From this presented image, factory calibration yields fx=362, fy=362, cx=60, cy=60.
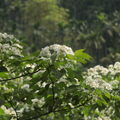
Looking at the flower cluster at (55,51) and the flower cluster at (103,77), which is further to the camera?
the flower cluster at (103,77)

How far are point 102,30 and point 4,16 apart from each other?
12341 millimetres

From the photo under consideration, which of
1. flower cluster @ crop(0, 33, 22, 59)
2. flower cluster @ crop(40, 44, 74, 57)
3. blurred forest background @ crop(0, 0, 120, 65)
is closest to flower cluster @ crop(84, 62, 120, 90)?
flower cluster @ crop(40, 44, 74, 57)

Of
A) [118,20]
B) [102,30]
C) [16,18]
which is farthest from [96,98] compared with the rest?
[16,18]

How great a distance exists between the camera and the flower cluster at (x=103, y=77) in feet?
11.1

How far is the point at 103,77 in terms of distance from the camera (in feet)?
15.3

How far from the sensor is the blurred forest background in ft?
96.8

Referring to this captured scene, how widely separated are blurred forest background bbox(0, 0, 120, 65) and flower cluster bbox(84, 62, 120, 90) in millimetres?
16751

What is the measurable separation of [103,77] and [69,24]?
2857cm

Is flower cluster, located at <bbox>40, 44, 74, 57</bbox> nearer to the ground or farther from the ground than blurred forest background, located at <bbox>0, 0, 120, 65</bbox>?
nearer to the ground

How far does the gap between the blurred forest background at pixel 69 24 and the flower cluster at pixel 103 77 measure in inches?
659

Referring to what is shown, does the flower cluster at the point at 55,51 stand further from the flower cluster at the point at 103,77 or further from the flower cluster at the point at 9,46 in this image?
the flower cluster at the point at 103,77

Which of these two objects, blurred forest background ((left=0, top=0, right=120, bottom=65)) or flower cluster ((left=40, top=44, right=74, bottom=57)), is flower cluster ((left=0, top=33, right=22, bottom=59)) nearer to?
flower cluster ((left=40, top=44, right=74, bottom=57))

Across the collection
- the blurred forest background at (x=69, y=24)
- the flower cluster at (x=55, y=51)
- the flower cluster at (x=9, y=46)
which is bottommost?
the flower cluster at (x=55, y=51)

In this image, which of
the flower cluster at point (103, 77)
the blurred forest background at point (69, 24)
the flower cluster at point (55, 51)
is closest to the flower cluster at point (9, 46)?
the flower cluster at point (55, 51)
